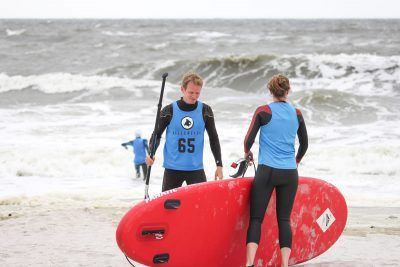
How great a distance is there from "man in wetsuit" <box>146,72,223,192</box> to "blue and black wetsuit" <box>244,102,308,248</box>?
0.47 metres

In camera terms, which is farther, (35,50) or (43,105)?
(35,50)

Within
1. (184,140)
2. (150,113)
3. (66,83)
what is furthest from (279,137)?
(66,83)

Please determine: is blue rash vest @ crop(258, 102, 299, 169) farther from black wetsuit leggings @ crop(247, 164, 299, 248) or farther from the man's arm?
the man's arm

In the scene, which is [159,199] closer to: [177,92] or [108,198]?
[108,198]

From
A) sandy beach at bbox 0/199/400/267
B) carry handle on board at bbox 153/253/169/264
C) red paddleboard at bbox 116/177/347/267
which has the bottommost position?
sandy beach at bbox 0/199/400/267

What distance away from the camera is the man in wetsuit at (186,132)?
3.91 m

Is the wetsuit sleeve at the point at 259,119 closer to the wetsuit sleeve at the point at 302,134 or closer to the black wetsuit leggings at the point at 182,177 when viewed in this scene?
the wetsuit sleeve at the point at 302,134

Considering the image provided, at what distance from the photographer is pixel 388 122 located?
14117 mm

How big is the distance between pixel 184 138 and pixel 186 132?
0.15ft

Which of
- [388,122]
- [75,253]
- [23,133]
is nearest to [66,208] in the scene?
[75,253]

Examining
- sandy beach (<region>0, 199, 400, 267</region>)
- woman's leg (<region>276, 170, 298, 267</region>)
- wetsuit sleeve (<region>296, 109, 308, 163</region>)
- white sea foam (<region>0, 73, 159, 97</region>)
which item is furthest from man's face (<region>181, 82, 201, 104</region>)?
white sea foam (<region>0, 73, 159, 97</region>)

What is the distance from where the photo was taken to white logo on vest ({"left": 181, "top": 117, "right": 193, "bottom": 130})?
3.93 metres

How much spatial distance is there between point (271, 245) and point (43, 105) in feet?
47.7

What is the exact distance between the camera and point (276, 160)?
364 cm
